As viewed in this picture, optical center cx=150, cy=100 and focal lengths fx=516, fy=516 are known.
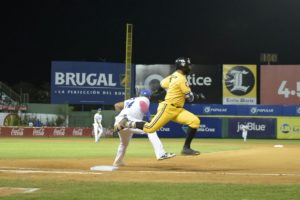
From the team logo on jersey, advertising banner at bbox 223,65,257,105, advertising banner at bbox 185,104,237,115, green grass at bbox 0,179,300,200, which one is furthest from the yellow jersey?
the team logo on jersey

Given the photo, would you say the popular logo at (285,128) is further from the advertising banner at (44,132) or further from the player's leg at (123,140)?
the player's leg at (123,140)

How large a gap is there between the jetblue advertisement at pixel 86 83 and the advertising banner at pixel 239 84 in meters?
8.50

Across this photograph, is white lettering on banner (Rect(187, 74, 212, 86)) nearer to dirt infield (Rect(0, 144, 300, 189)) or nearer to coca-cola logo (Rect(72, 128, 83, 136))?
coca-cola logo (Rect(72, 128, 83, 136))

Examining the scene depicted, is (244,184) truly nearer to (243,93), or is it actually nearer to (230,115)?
(230,115)

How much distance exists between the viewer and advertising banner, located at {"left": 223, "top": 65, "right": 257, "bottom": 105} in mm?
41688

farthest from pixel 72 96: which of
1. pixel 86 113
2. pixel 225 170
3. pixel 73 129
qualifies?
pixel 225 170

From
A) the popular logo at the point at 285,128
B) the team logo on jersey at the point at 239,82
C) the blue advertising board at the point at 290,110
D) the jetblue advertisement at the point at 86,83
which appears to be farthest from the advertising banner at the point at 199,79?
the popular logo at the point at 285,128

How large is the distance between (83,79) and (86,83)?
40 centimetres

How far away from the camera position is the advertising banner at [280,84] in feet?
136

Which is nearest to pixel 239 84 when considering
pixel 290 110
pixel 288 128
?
pixel 290 110

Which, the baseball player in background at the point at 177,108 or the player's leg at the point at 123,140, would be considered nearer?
the baseball player in background at the point at 177,108

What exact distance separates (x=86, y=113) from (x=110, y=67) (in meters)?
4.23

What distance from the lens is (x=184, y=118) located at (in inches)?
410

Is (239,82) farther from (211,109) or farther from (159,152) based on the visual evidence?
(159,152)
